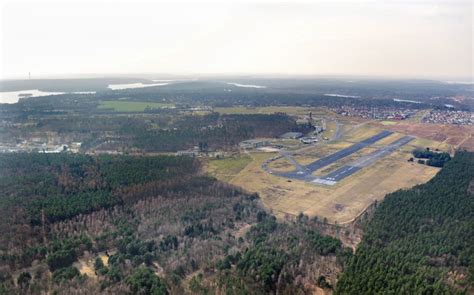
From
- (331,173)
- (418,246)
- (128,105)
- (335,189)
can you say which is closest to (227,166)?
(331,173)

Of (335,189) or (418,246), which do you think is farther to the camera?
(335,189)

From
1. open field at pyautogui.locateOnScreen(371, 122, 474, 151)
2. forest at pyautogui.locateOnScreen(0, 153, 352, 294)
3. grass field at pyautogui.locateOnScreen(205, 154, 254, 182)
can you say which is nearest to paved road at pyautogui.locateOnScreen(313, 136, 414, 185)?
open field at pyautogui.locateOnScreen(371, 122, 474, 151)

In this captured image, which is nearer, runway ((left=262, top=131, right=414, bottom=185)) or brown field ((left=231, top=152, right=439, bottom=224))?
brown field ((left=231, top=152, right=439, bottom=224))

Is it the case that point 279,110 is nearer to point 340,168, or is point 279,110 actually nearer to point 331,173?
point 340,168

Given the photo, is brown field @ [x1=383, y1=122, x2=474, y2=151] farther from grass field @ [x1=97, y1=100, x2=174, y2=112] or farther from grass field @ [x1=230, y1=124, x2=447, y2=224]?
grass field @ [x1=97, y1=100, x2=174, y2=112]

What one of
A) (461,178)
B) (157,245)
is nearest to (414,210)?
(461,178)

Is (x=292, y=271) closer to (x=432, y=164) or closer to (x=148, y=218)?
(x=148, y=218)

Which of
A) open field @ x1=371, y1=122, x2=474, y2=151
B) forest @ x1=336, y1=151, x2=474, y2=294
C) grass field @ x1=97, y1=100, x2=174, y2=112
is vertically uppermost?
grass field @ x1=97, y1=100, x2=174, y2=112
